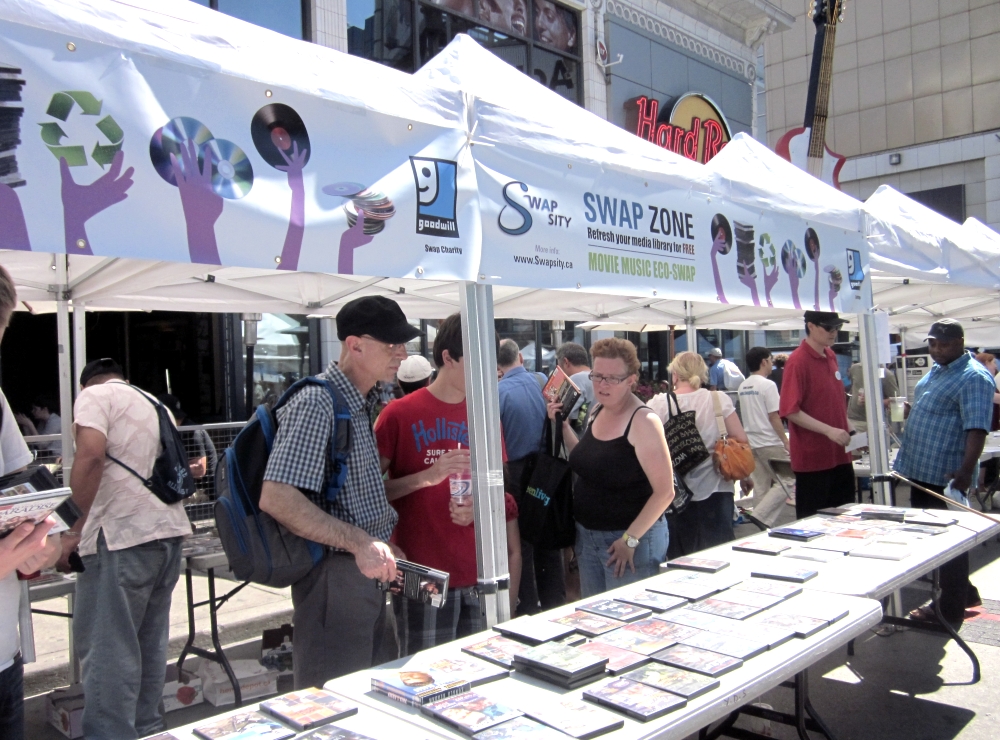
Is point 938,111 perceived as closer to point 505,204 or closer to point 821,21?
point 821,21

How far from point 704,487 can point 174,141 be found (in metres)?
4.03

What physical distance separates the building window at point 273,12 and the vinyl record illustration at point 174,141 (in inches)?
320

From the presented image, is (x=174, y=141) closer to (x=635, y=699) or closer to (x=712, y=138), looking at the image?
(x=635, y=699)

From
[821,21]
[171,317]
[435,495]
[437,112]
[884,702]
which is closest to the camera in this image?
[437,112]

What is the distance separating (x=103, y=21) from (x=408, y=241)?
904mm

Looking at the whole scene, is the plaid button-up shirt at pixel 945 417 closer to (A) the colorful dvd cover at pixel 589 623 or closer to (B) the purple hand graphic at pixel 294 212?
(A) the colorful dvd cover at pixel 589 623

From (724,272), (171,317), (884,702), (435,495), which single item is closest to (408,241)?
(435,495)

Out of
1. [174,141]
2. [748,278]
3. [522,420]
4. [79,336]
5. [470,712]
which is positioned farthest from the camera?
[79,336]

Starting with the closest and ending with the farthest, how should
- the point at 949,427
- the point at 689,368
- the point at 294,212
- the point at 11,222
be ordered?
the point at 11,222 → the point at 294,212 → the point at 949,427 → the point at 689,368

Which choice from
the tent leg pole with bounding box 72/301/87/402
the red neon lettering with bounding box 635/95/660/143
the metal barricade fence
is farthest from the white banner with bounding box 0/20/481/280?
the red neon lettering with bounding box 635/95/660/143

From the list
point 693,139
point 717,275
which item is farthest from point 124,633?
point 693,139

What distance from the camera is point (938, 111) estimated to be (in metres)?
29.6

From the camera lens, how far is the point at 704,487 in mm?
4918

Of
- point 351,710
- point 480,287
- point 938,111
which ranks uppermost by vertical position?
point 938,111
